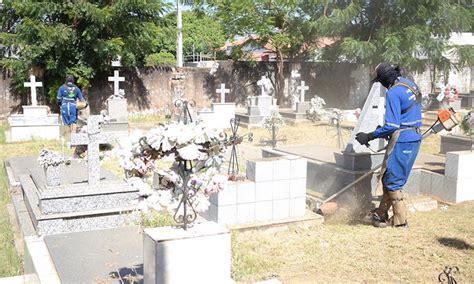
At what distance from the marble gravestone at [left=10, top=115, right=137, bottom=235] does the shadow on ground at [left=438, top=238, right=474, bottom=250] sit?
350 cm

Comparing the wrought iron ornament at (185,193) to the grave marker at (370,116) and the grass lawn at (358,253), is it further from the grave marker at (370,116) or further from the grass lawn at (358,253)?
the grave marker at (370,116)

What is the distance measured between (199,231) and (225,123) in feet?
45.5

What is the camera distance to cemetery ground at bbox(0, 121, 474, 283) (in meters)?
4.82

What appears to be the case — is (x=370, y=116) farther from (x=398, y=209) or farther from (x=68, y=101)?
(x=68, y=101)

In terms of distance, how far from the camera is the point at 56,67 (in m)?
17.9

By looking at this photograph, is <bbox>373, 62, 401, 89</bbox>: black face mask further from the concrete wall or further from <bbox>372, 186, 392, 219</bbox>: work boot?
the concrete wall

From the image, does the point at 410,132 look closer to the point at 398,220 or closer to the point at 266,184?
the point at 398,220

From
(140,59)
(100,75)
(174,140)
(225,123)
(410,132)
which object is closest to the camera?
(174,140)

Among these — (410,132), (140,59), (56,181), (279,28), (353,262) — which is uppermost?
(279,28)

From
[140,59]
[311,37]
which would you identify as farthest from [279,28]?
[140,59]

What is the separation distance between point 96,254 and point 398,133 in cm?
343

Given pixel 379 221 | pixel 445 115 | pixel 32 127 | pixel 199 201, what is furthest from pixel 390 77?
pixel 32 127

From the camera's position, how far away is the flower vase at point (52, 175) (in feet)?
20.5

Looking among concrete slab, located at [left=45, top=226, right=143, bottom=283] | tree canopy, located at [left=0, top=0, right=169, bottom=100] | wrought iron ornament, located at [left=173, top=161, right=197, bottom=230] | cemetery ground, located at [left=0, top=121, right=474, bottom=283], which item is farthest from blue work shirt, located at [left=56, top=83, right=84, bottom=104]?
wrought iron ornament, located at [left=173, top=161, right=197, bottom=230]
